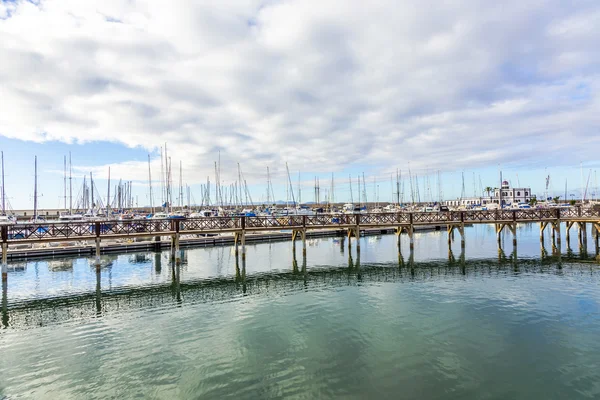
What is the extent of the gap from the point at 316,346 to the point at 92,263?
33149mm

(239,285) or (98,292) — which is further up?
(98,292)

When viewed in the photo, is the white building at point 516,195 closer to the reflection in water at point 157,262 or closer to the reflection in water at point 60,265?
the reflection in water at point 157,262

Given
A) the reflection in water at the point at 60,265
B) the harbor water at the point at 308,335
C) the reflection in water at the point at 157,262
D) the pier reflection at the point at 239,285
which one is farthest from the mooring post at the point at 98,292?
the reflection in water at the point at 60,265

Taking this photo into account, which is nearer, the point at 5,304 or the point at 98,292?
the point at 5,304

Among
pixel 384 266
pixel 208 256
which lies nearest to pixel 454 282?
pixel 384 266

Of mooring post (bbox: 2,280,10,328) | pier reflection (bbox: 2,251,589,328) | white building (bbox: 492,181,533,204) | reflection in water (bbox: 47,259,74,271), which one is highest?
white building (bbox: 492,181,533,204)

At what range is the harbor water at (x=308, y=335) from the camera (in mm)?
10484

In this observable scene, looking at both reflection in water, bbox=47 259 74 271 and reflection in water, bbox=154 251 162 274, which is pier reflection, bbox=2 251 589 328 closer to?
reflection in water, bbox=154 251 162 274

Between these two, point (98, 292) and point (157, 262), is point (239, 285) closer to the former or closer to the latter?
point (98, 292)

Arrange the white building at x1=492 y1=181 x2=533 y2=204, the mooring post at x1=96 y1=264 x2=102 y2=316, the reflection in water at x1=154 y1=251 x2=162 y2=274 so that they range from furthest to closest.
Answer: the white building at x1=492 y1=181 x2=533 y2=204, the reflection in water at x1=154 y1=251 x2=162 y2=274, the mooring post at x1=96 y1=264 x2=102 y2=316

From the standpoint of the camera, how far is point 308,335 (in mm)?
14570

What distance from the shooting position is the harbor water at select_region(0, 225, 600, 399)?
34.4 feet

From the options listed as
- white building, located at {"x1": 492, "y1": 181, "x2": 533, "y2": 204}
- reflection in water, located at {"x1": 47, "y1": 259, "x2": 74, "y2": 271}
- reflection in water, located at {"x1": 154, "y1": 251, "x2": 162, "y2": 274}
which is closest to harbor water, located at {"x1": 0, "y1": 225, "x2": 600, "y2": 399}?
reflection in water, located at {"x1": 47, "y1": 259, "x2": 74, "y2": 271}

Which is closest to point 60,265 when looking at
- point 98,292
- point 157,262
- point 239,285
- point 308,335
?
point 157,262
